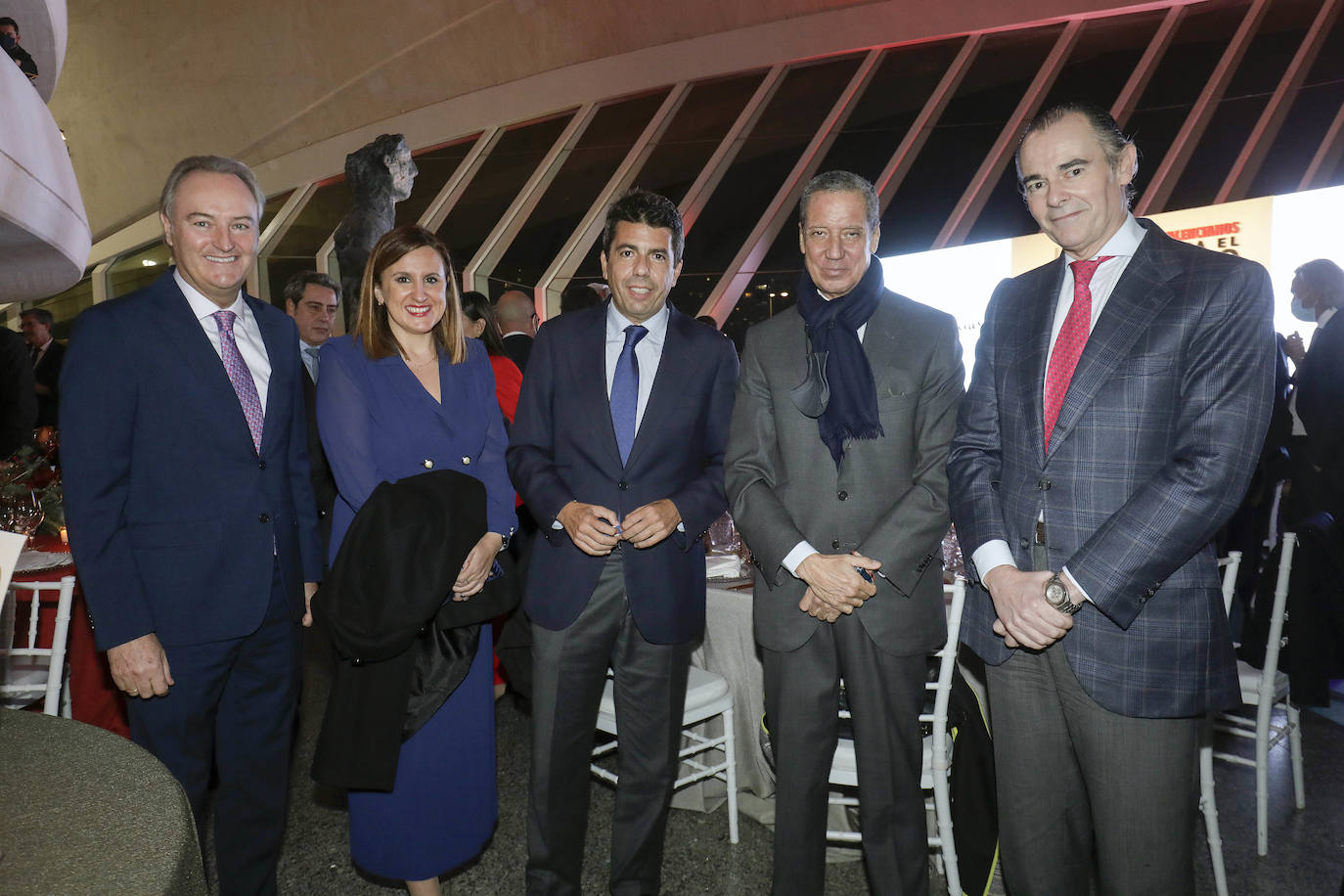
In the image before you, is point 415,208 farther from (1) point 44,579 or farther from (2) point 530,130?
(1) point 44,579

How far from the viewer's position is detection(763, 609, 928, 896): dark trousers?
2145 mm

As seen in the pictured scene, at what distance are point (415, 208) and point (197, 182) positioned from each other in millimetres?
9635

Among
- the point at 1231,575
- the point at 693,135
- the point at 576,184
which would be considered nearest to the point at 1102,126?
the point at 1231,575

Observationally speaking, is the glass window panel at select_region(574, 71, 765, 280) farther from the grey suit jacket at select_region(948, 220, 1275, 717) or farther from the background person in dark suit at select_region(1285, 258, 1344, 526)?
the grey suit jacket at select_region(948, 220, 1275, 717)

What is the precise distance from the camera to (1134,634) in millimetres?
1720

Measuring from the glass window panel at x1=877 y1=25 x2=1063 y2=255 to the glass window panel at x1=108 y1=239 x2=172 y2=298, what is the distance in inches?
429

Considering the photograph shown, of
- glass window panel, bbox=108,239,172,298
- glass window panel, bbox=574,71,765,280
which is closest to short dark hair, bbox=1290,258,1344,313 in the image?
glass window panel, bbox=574,71,765,280

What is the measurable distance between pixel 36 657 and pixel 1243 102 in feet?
32.9

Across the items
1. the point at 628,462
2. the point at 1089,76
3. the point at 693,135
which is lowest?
the point at 628,462

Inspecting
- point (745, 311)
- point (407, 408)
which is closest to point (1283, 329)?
point (745, 311)

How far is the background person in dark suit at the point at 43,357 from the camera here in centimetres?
762

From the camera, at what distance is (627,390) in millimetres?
2430

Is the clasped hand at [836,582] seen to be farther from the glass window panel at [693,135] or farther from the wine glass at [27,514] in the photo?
the glass window panel at [693,135]

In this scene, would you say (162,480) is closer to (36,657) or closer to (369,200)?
(36,657)
